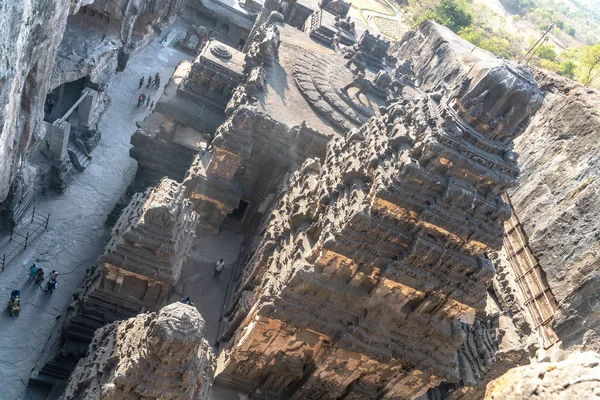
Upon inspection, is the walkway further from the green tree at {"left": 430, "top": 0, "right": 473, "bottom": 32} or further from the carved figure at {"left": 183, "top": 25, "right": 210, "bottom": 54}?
the green tree at {"left": 430, "top": 0, "right": 473, "bottom": 32}

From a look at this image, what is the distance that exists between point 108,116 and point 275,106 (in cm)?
1295

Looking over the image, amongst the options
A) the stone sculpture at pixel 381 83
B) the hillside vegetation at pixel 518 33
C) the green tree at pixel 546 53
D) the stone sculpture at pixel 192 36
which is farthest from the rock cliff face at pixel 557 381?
the green tree at pixel 546 53

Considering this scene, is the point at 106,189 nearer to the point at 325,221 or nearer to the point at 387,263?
the point at 325,221

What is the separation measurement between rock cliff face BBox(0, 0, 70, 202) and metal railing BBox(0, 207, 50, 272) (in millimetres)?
2947

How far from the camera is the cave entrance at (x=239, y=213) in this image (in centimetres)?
2068

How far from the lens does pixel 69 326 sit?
13.8m

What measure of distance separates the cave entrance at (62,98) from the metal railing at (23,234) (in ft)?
18.6

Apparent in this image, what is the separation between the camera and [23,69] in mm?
13281

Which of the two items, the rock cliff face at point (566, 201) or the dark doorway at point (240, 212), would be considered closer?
the rock cliff face at point (566, 201)

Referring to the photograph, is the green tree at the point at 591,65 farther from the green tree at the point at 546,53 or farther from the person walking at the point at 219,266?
the person walking at the point at 219,266

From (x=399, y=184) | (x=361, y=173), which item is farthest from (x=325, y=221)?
(x=399, y=184)

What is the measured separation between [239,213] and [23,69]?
1026cm

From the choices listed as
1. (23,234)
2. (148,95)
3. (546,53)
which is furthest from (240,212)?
(546,53)

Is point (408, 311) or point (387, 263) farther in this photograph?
point (408, 311)
